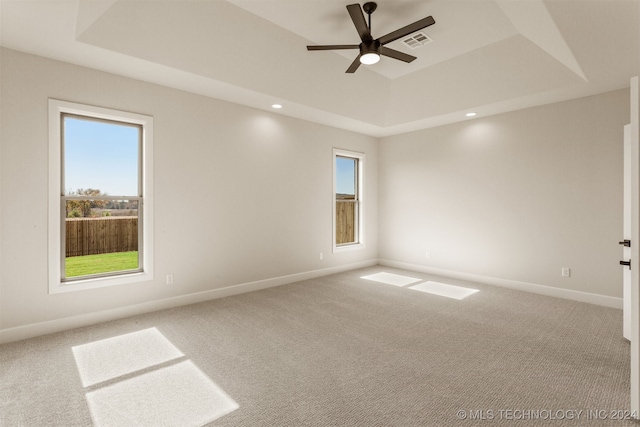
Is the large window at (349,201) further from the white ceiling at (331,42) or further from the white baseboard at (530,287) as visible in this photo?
the white ceiling at (331,42)

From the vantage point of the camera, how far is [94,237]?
520 centimetres

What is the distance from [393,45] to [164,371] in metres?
4.21

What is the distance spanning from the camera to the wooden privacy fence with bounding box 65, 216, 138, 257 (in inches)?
202

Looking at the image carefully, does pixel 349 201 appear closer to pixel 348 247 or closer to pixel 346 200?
pixel 346 200

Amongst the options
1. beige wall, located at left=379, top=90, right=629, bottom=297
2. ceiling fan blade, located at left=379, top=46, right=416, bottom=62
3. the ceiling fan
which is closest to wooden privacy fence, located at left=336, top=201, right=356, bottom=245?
beige wall, located at left=379, top=90, right=629, bottom=297

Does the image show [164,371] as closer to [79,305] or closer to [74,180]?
[79,305]

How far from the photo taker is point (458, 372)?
7.91 feet

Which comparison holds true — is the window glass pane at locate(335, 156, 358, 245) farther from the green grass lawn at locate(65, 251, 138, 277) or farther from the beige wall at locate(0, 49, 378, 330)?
the green grass lawn at locate(65, 251, 138, 277)

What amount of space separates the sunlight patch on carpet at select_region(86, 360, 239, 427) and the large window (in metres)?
4.27

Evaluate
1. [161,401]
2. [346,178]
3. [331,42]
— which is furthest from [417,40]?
[161,401]

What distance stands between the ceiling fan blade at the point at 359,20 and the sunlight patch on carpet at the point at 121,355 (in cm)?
328

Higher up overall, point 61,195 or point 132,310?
point 61,195

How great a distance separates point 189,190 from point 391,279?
3571mm

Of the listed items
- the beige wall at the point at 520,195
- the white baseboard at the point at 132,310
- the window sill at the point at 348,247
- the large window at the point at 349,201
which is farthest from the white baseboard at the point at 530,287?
the white baseboard at the point at 132,310
